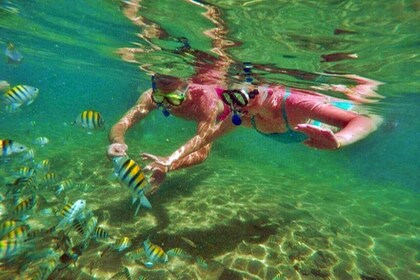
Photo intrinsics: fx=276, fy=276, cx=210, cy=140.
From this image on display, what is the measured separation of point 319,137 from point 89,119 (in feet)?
Result: 14.4

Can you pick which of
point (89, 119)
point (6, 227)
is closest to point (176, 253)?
point (6, 227)

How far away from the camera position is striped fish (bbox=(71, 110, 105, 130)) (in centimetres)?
560

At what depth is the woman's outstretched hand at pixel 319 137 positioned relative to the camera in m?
3.41

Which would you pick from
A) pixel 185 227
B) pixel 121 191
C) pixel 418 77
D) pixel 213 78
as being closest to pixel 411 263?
pixel 185 227

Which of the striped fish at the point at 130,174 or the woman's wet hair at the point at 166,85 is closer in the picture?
the striped fish at the point at 130,174

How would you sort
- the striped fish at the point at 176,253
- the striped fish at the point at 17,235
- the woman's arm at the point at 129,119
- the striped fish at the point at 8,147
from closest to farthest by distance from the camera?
the striped fish at the point at 17,235, the striped fish at the point at 8,147, the striped fish at the point at 176,253, the woman's arm at the point at 129,119

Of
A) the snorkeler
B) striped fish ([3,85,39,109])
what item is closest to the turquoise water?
the snorkeler

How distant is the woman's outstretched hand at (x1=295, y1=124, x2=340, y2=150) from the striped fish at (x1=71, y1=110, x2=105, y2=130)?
4.04 meters

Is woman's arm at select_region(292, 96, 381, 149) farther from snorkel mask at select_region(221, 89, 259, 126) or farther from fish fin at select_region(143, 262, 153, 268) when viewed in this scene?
fish fin at select_region(143, 262, 153, 268)

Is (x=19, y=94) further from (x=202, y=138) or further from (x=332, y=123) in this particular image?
(x=332, y=123)

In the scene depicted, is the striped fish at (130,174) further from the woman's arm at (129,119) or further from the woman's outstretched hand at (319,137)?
the woman's arm at (129,119)

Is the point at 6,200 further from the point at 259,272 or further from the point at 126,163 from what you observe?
the point at 259,272

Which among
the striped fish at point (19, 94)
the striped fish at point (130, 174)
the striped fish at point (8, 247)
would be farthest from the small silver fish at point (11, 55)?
the striped fish at point (130, 174)

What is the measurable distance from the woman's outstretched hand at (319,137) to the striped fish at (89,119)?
4045mm
